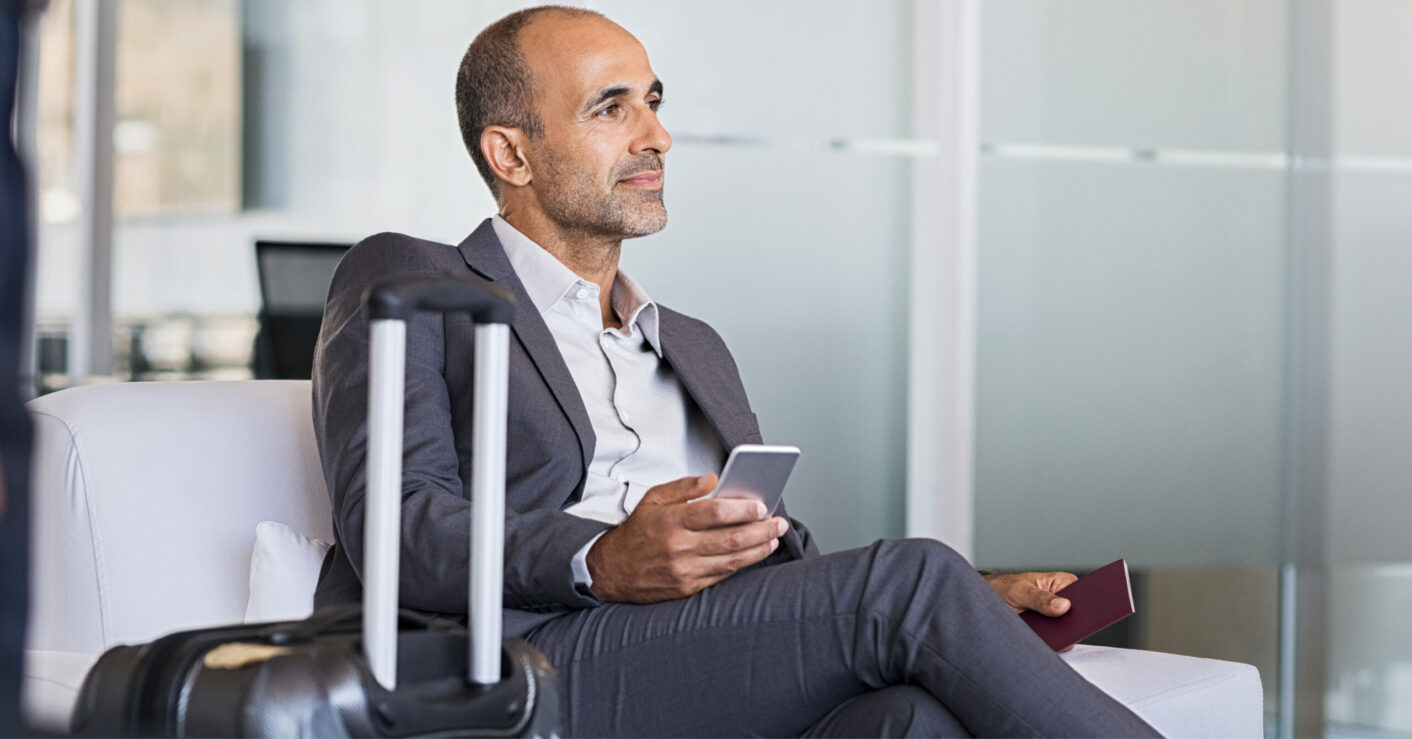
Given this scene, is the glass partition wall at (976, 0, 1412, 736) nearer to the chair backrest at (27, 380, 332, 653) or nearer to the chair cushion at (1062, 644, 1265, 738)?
the chair cushion at (1062, 644, 1265, 738)

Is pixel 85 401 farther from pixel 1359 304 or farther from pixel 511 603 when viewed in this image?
pixel 1359 304

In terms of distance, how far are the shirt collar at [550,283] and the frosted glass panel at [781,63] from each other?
161 cm

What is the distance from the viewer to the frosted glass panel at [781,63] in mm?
3561

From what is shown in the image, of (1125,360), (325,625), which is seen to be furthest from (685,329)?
(1125,360)

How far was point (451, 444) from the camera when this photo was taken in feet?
5.34

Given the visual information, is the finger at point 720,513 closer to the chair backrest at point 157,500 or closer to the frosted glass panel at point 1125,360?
the chair backrest at point 157,500

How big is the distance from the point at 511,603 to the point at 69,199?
12.5ft

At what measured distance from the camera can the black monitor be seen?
3756 millimetres

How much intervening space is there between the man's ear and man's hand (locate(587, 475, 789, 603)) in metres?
0.70

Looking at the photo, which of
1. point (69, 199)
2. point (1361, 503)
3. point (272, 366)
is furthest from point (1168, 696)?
point (69, 199)

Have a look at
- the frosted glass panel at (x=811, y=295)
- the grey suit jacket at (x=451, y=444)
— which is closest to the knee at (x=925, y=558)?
the grey suit jacket at (x=451, y=444)

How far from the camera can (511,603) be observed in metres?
1.54

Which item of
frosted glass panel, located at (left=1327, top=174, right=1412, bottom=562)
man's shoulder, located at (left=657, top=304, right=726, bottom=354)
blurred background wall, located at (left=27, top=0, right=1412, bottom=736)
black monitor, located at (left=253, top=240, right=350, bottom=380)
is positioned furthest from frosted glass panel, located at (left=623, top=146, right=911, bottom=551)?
man's shoulder, located at (left=657, top=304, right=726, bottom=354)

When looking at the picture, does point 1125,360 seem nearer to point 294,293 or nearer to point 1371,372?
point 1371,372
